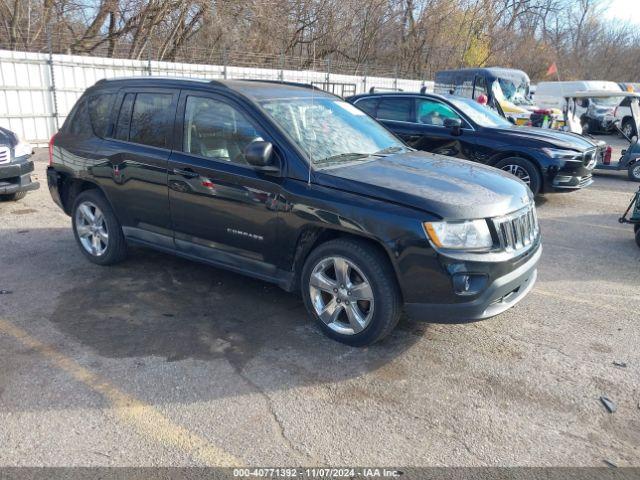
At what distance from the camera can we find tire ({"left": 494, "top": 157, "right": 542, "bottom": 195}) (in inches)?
328

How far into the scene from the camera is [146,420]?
2.99 meters

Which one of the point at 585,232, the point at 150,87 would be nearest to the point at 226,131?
the point at 150,87

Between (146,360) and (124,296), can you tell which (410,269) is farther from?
(124,296)

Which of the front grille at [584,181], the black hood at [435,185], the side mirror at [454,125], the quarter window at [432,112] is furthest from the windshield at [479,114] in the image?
the black hood at [435,185]

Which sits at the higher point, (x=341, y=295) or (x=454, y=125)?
(x=454, y=125)

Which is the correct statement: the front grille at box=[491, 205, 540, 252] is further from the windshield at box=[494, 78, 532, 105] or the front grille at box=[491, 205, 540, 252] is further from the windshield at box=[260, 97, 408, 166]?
the windshield at box=[494, 78, 532, 105]

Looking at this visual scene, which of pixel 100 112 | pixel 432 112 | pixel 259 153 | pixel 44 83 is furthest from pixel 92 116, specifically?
pixel 44 83

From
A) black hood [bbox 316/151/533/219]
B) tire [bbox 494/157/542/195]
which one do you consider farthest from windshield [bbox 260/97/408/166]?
tire [bbox 494/157/542/195]

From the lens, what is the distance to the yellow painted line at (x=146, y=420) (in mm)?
2734

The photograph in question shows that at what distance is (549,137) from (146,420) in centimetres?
778

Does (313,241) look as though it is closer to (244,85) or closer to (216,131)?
(216,131)

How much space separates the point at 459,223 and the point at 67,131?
4.23m

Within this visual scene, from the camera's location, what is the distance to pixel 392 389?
335cm

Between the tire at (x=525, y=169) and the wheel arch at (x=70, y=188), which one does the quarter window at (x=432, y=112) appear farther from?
the wheel arch at (x=70, y=188)
